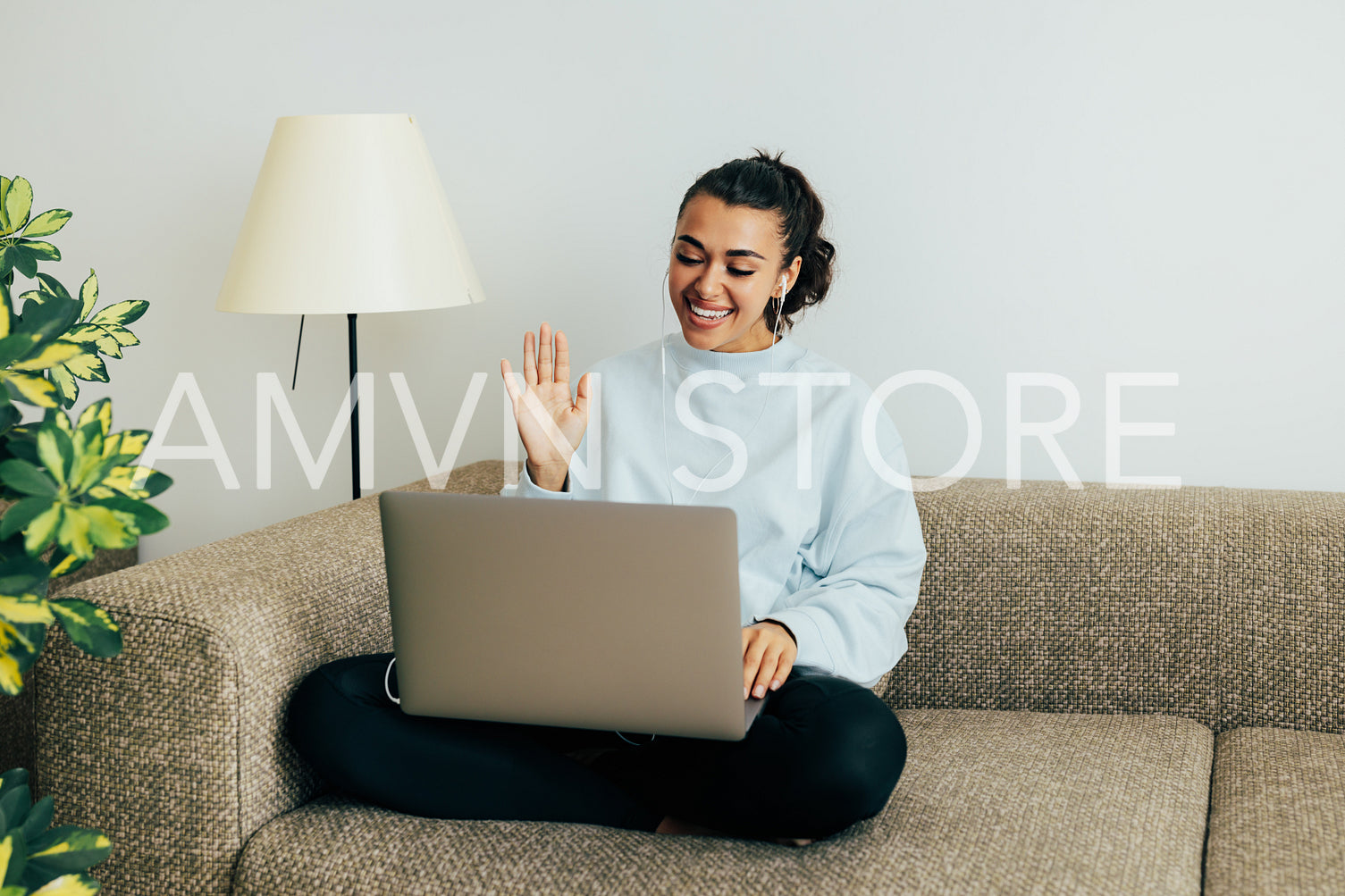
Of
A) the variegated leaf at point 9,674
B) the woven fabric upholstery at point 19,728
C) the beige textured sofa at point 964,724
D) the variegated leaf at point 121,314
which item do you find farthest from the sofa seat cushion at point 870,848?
the woven fabric upholstery at point 19,728

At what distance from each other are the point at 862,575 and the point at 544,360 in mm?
494

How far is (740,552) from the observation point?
1485 mm

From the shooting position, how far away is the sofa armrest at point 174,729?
3.90ft

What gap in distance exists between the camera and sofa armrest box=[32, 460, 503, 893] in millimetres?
1189

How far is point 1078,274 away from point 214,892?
1.46 meters

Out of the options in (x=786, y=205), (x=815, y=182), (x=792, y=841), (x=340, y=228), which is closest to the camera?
(x=792, y=841)

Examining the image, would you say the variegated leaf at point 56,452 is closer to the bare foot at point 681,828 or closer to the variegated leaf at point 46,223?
the variegated leaf at point 46,223

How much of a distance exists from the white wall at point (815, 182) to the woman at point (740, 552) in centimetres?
31

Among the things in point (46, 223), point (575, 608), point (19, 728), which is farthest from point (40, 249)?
point (19, 728)

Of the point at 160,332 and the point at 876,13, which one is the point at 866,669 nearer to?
the point at 876,13

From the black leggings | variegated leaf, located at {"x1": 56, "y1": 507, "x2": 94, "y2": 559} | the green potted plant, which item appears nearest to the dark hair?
the black leggings

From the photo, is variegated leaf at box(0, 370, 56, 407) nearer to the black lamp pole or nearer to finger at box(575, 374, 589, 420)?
finger at box(575, 374, 589, 420)

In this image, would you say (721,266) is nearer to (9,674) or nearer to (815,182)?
(815,182)

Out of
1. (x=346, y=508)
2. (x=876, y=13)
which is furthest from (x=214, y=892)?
(x=876, y=13)
